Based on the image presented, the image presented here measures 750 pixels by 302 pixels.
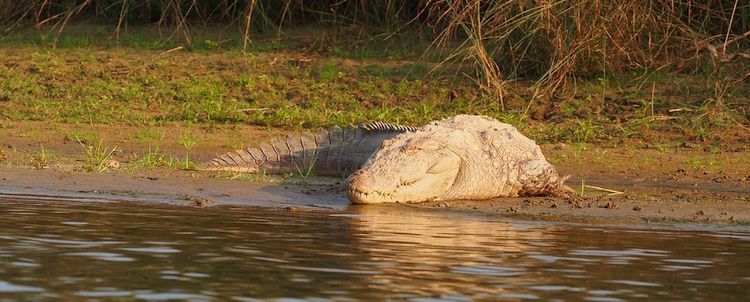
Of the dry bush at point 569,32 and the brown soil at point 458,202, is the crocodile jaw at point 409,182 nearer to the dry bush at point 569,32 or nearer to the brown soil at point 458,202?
the brown soil at point 458,202

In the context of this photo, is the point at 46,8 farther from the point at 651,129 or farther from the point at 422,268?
the point at 422,268

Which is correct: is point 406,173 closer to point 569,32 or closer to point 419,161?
point 419,161

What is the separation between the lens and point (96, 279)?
5605 mm

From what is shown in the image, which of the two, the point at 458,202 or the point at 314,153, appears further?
the point at 314,153

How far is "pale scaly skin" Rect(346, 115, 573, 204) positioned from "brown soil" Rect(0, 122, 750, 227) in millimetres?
128

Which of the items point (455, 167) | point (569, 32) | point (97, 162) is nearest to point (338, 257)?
point (455, 167)

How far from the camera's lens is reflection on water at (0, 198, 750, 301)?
546 centimetres

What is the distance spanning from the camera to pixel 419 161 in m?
8.83

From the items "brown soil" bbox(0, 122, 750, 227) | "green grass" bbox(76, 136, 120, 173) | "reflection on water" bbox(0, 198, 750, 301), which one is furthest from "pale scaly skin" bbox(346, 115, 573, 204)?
"green grass" bbox(76, 136, 120, 173)

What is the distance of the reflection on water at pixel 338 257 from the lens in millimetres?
5461

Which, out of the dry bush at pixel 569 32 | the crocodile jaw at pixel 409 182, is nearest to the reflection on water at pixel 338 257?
the crocodile jaw at pixel 409 182

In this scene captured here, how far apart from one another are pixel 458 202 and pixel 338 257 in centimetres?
279

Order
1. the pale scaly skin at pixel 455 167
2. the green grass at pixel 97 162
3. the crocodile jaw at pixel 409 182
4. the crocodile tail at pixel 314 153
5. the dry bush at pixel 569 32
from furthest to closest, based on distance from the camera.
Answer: the dry bush at pixel 569 32 → the crocodile tail at pixel 314 153 → the green grass at pixel 97 162 → the pale scaly skin at pixel 455 167 → the crocodile jaw at pixel 409 182

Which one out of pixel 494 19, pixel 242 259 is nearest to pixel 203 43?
pixel 494 19
